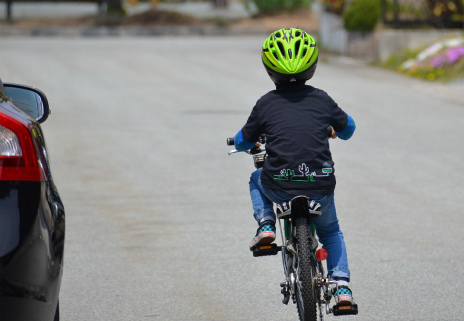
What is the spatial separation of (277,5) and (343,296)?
2882 cm

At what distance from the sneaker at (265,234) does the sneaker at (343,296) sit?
412 millimetres

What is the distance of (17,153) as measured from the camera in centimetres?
340

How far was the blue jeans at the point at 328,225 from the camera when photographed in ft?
15.1

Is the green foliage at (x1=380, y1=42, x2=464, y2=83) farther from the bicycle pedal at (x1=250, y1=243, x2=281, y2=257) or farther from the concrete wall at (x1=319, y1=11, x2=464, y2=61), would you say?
the bicycle pedal at (x1=250, y1=243, x2=281, y2=257)

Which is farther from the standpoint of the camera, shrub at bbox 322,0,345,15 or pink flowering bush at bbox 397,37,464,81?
shrub at bbox 322,0,345,15

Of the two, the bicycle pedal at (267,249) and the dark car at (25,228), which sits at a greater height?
the dark car at (25,228)

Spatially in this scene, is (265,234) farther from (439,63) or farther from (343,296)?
(439,63)

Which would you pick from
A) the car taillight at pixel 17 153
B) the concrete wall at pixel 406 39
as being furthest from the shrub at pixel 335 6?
the car taillight at pixel 17 153

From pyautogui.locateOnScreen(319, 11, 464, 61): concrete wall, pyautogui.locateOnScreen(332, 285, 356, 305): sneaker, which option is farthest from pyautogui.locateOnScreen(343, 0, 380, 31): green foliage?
pyautogui.locateOnScreen(332, 285, 356, 305): sneaker

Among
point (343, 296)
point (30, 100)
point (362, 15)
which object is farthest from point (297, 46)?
point (362, 15)

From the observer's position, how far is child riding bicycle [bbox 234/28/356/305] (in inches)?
175

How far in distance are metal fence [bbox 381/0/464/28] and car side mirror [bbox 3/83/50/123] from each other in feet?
58.5

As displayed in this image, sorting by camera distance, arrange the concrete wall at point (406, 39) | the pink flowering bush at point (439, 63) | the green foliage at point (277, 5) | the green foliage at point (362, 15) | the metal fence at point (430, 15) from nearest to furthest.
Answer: the pink flowering bush at point (439, 63) < the concrete wall at point (406, 39) < the metal fence at point (430, 15) < the green foliage at point (362, 15) < the green foliage at point (277, 5)

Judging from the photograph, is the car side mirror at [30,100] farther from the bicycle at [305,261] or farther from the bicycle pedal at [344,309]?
the bicycle pedal at [344,309]
